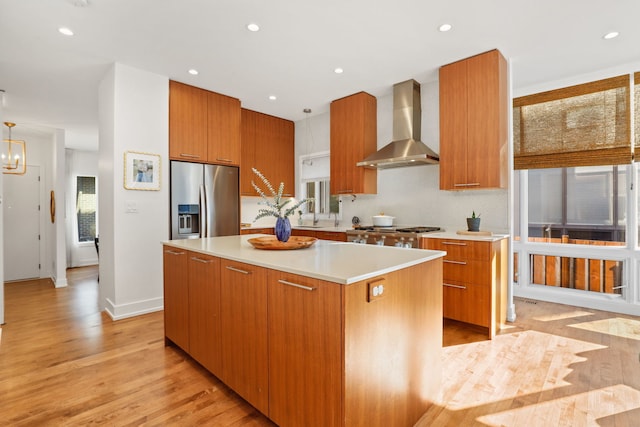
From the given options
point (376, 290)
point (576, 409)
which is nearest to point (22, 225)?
point (376, 290)

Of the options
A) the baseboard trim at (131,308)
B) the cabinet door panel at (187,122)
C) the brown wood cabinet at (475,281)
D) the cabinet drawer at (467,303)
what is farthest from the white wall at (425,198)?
the baseboard trim at (131,308)

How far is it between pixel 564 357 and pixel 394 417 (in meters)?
1.75

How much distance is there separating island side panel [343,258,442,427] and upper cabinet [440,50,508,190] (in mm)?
1741

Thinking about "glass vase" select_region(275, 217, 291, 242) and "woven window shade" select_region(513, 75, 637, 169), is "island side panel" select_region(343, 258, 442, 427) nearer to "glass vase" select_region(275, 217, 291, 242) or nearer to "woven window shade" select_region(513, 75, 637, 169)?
"glass vase" select_region(275, 217, 291, 242)

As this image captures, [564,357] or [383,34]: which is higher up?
[383,34]

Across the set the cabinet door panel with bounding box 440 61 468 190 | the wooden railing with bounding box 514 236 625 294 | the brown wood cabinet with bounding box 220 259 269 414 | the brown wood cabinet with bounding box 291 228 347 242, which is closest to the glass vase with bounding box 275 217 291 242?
the brown wood cabinet with bounding box 220 259 269 414

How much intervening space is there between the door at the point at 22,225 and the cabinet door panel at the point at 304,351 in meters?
6.12

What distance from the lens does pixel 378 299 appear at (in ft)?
4.32

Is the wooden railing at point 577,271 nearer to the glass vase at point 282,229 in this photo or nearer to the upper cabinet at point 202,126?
the glass vase at point 282,229

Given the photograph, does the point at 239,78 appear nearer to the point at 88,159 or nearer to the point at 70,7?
the point at 70,7

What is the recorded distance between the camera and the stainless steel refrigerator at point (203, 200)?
3.67 m

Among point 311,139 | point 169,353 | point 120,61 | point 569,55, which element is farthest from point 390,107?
point 169,353

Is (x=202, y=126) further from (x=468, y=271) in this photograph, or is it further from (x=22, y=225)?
(x=22, y=225)

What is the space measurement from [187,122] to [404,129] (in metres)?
2.64
